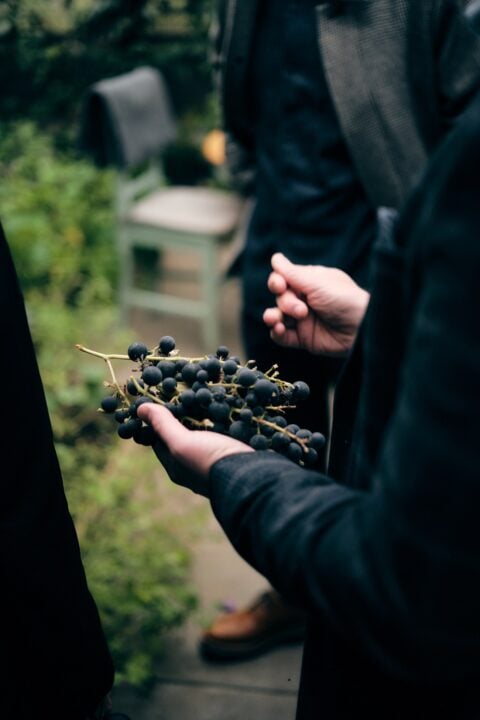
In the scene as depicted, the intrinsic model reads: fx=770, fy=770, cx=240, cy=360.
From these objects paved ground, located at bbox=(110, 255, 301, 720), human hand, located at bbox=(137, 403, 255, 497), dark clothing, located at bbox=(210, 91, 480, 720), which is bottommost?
paved ground, located at bbox=(110, 255, 301, 720)

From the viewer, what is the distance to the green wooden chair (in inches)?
145

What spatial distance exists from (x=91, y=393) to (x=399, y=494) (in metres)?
2.68

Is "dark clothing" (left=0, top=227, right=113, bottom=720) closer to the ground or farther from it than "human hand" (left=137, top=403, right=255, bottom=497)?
closer to the ground

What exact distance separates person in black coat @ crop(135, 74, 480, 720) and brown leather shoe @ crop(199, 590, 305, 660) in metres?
1.38

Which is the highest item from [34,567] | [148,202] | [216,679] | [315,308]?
[315,308]

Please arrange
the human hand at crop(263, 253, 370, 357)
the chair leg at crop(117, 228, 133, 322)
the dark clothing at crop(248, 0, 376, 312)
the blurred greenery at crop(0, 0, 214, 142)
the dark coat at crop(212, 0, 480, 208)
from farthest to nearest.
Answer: the blurred greenery at crop(0, 0, 214, 142), the chair leg at crop(117, 228, 133, 322), the dark clothing at crop(248, 0, 376, 312), the dark coat at crop(212, 0, 480, 208), the human hand at crop(263, 253, 370, 357)

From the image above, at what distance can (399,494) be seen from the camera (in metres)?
0.68

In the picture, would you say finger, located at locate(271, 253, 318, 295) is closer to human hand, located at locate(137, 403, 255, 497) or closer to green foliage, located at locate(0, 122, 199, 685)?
human hand, located at locate(137, 403, 255, 497)

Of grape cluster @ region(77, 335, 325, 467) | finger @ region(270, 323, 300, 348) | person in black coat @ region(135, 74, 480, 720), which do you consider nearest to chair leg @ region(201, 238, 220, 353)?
finger @ region(270, 323, 300, 348)

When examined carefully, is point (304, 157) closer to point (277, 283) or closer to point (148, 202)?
point (277, 283)

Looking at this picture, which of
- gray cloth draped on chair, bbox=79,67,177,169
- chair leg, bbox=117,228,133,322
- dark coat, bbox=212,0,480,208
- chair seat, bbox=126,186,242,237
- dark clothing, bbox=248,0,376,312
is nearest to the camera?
dark coat, bbox=212,0,480,208

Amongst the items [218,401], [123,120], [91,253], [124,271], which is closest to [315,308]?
[218,401]

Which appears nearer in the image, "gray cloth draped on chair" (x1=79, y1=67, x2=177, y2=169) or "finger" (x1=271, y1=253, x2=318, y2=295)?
"finger" (x1=271, y1=253, x2=318, y2=295)

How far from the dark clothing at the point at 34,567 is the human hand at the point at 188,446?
147mm
